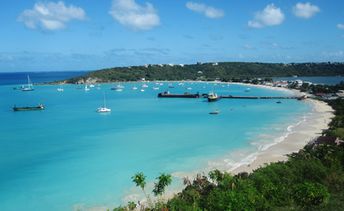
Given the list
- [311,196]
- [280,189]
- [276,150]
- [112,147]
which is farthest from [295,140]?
[311,196]

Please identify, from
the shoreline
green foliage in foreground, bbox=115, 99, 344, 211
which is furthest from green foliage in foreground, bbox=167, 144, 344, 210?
the shoreline

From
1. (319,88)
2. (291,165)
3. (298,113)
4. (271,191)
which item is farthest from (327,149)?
(319,88)

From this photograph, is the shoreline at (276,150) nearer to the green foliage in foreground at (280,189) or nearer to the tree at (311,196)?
the green foliage in foreground at (280,189)

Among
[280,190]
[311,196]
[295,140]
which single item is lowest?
[295,140]

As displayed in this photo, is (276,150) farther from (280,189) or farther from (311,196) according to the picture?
(311,196)

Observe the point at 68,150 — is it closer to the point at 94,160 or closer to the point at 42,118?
the point at 94,160

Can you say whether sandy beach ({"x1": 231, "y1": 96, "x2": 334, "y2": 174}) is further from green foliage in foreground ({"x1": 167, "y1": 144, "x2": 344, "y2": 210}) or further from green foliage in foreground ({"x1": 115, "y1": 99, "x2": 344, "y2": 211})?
green foliage in foreground ({"x1": 115, "y1": 99, "x2": 344, "y2": 211})
